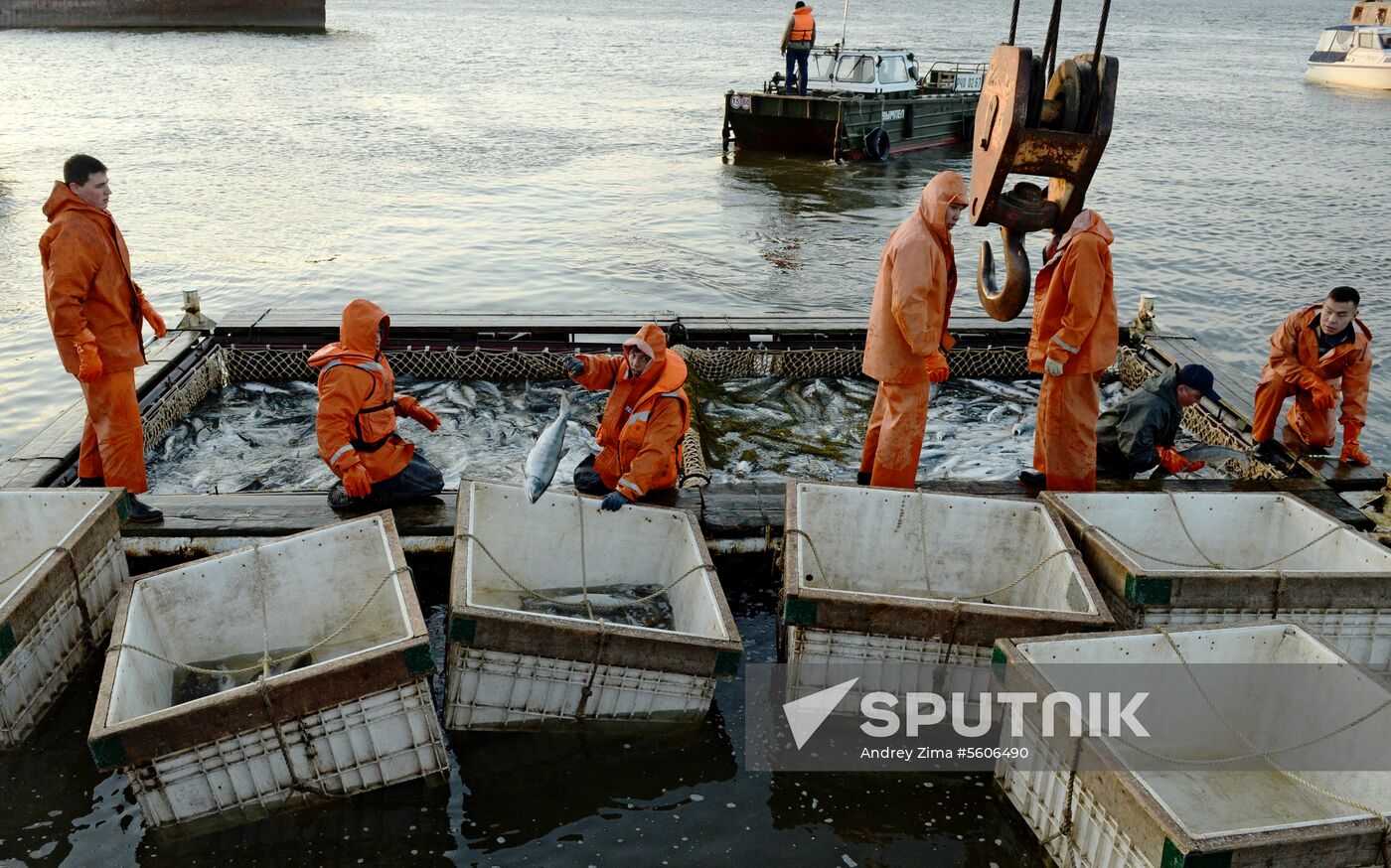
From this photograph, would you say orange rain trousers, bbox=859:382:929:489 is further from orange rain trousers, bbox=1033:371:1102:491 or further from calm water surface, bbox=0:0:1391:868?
calm water surface, bbox=0:0:1391:868

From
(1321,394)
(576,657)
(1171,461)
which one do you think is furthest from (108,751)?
(1321,394)

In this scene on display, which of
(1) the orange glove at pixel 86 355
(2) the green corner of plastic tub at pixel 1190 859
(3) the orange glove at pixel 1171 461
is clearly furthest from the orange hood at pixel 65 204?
(3) the orange glove at pixel 1171 461

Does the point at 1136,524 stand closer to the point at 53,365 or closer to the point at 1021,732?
the point at 1021,732

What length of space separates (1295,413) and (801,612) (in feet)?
15.4

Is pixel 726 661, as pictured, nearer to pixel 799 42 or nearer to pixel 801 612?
pixel 801 612

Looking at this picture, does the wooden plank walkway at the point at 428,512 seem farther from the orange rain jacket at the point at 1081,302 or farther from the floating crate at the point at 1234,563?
the orange rain jacket at the point at 1081,302

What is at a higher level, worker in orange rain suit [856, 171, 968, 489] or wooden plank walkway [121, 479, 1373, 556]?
worker in orange rain suit [856, 171, 968, 489]

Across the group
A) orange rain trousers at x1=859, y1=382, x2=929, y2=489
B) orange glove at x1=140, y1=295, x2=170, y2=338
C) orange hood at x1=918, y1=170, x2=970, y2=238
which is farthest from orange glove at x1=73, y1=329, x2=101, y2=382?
orange hood at x1=918, y1=170, x2=970, y2=238

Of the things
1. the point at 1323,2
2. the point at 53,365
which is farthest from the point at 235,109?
the point at 1323,2

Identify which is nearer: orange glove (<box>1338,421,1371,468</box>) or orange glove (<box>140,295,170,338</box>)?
orange glove (<box>140,295,170,338</box>)

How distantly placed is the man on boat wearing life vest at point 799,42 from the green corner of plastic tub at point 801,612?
18.0 m

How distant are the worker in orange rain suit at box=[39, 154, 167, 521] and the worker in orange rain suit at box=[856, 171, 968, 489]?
4.04 m

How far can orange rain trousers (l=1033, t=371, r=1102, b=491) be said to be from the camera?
602 centimetres

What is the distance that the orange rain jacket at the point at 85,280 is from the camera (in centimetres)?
508
